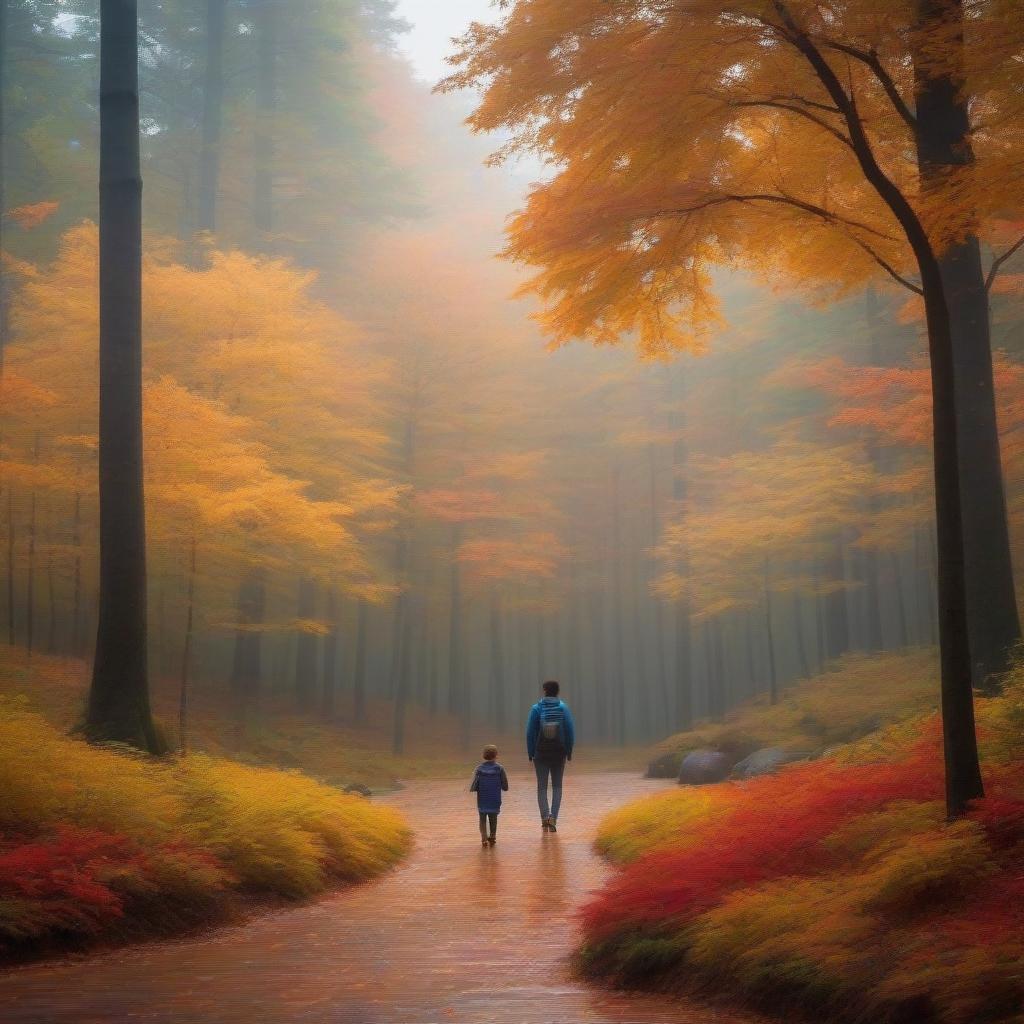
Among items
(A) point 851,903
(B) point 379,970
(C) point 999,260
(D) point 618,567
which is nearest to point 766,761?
(C) point 999,260

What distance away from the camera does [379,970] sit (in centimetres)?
509

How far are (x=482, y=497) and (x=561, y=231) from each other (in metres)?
21.1

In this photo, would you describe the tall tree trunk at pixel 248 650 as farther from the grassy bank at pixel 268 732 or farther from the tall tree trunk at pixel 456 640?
the tall tree trunk at pixel 456 640

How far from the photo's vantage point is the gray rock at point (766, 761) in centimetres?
1542

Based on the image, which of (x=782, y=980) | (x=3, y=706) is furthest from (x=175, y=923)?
(x=782, y=980)

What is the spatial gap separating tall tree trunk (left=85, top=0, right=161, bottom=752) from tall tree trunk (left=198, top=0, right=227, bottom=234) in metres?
18.8

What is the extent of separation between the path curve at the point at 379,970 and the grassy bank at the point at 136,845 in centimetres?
26

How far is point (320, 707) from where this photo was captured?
31.9 meters

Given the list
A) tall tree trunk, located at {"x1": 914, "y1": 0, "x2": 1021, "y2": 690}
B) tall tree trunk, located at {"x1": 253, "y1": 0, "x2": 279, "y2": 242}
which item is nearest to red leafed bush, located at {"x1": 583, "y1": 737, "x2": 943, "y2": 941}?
tall tree trunk, located at {"x1": 914, "y1": 0, "x2": 1021, "y2": 690}

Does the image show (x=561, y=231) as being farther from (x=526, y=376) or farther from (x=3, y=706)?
(x=526, y=376)

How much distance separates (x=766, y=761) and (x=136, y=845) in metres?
11.5

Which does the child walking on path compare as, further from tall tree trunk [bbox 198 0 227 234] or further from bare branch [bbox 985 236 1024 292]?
tall tree trunk [bbox 198 0 227 234]

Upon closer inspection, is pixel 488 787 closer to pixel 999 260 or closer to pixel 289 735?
pixel 999 260

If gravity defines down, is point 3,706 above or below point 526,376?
below
